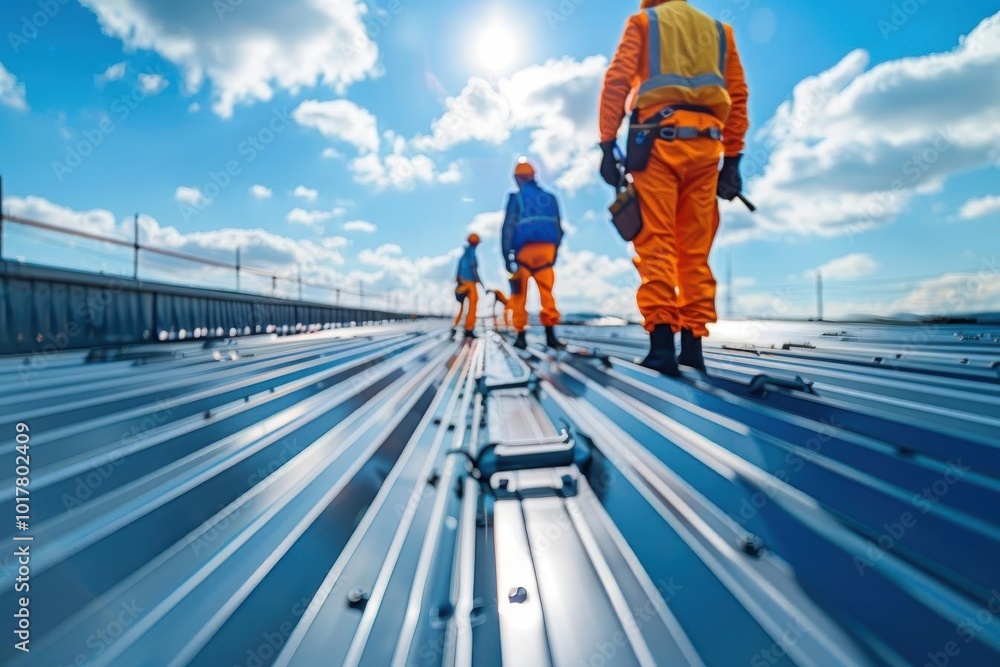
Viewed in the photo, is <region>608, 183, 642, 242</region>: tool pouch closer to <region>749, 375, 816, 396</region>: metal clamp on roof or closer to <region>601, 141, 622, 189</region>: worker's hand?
<region>601, 141, 622, 189</region>: worker's hand

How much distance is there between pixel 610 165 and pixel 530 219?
2.61 m

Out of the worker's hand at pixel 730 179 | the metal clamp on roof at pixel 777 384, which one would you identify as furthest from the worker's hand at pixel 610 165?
the metal clamp on roof at pixel 777 384

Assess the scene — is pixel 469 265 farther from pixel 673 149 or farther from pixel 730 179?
pixel 673 149

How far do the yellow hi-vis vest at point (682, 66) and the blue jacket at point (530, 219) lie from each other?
279 cm

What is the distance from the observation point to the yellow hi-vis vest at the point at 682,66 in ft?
6.85

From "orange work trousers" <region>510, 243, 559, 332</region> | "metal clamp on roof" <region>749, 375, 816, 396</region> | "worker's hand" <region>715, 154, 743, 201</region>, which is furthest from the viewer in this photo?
"orange work trousers" <region>510, 243, 559, 332</region>

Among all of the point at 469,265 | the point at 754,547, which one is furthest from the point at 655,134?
the point at 469,265

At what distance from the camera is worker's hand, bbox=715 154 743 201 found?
249 centimetres

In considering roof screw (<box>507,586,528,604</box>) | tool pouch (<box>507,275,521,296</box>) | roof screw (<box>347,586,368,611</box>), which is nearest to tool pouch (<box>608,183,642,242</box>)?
roof screw (<box>507,586,528,604</box>)

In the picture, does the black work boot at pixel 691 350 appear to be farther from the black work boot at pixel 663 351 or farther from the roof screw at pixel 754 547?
the roof screw at pixel 754 547

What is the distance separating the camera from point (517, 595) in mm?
648

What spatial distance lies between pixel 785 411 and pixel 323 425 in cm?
146

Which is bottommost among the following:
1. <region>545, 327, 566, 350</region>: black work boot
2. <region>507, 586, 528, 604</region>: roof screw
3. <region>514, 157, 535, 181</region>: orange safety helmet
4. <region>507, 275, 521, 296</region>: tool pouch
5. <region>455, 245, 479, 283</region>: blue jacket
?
<region>507, 586, 528, 604</region>: roof screw

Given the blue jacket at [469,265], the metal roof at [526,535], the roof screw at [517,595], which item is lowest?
the roof screw at [517,595]
